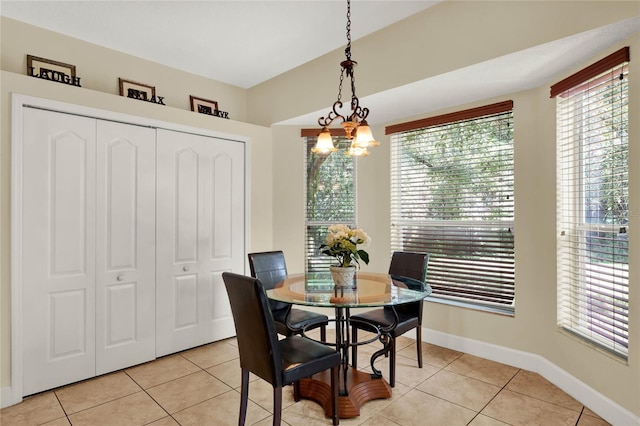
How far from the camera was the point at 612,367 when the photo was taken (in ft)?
7.41

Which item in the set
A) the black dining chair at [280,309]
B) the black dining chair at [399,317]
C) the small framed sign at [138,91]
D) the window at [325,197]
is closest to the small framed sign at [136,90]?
the small framed sign at [138,91]

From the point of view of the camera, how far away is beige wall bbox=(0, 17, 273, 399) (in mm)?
2469

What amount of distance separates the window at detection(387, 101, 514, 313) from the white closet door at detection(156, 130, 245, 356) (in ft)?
5.61

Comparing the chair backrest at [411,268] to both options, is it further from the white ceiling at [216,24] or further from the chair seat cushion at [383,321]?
the white ceiling at [216,24]

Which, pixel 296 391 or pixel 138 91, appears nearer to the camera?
pixel 296 391

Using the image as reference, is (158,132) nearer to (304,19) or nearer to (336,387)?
(304,19)

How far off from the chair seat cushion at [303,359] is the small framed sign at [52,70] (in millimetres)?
2757

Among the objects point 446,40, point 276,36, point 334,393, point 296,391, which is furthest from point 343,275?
point 276,36

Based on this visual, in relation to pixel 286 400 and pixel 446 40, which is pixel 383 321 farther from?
pixel 446 40

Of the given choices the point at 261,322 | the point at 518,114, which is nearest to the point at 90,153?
the point at 261,322

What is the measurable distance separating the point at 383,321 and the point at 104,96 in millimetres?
2833

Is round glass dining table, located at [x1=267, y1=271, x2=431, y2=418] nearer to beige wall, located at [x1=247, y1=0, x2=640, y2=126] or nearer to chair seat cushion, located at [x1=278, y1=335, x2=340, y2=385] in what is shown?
chair seat cushion, located at [x1=278, y1=335, x2=340, y2=385]

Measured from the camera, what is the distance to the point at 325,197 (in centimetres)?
413

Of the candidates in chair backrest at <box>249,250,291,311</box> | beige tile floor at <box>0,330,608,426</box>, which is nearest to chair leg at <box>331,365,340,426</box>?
beige tile floor at <box>0,330,608,426</box>
